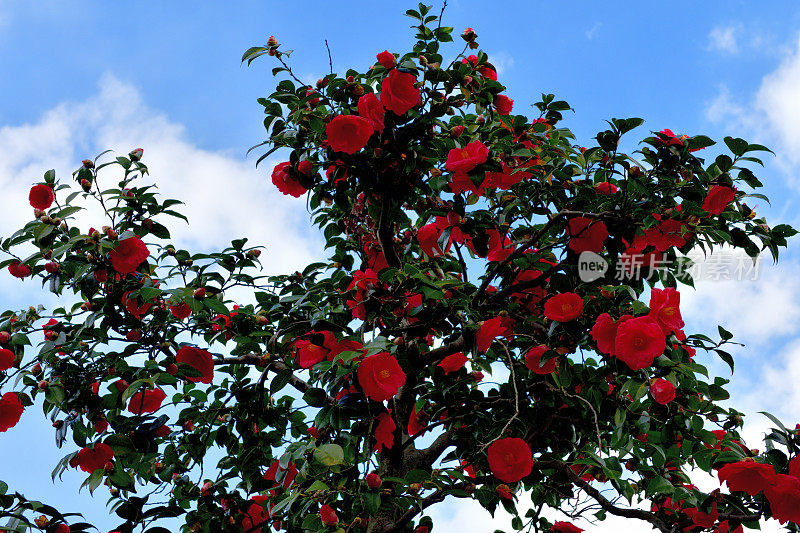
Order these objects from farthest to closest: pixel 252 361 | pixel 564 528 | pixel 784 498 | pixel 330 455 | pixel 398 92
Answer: pixel 564 528 < pixel 252 361 < pixel 398 92 < pixel 784 498 < pixel 330 455

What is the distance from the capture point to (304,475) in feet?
5.96

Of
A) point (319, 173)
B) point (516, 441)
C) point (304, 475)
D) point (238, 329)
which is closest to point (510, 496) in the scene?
point (516, 441)

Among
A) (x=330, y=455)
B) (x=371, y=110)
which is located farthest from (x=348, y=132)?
(x=330, y=455)

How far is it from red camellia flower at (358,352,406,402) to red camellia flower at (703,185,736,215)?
1081 mm

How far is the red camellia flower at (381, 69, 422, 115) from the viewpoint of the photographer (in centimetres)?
217

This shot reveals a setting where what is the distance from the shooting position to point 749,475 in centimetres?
188

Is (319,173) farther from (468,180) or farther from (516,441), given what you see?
(516,441)

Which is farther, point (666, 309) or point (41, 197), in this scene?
point (41, 197)

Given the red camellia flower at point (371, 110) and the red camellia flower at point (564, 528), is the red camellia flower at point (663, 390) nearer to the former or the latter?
the red camellia flower at point (564, 528)

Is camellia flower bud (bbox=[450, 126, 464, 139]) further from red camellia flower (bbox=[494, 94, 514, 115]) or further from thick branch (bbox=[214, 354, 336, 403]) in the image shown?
thick branch (bbox=[214, 354, 336, 403])

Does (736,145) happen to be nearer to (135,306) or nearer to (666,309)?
(666,309)

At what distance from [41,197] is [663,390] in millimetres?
1988

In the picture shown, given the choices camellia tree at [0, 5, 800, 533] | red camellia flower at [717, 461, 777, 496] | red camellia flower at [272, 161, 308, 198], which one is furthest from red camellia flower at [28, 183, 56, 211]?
red camellia flower at [717, 461, 777, 496]

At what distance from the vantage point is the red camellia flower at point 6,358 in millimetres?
2088
